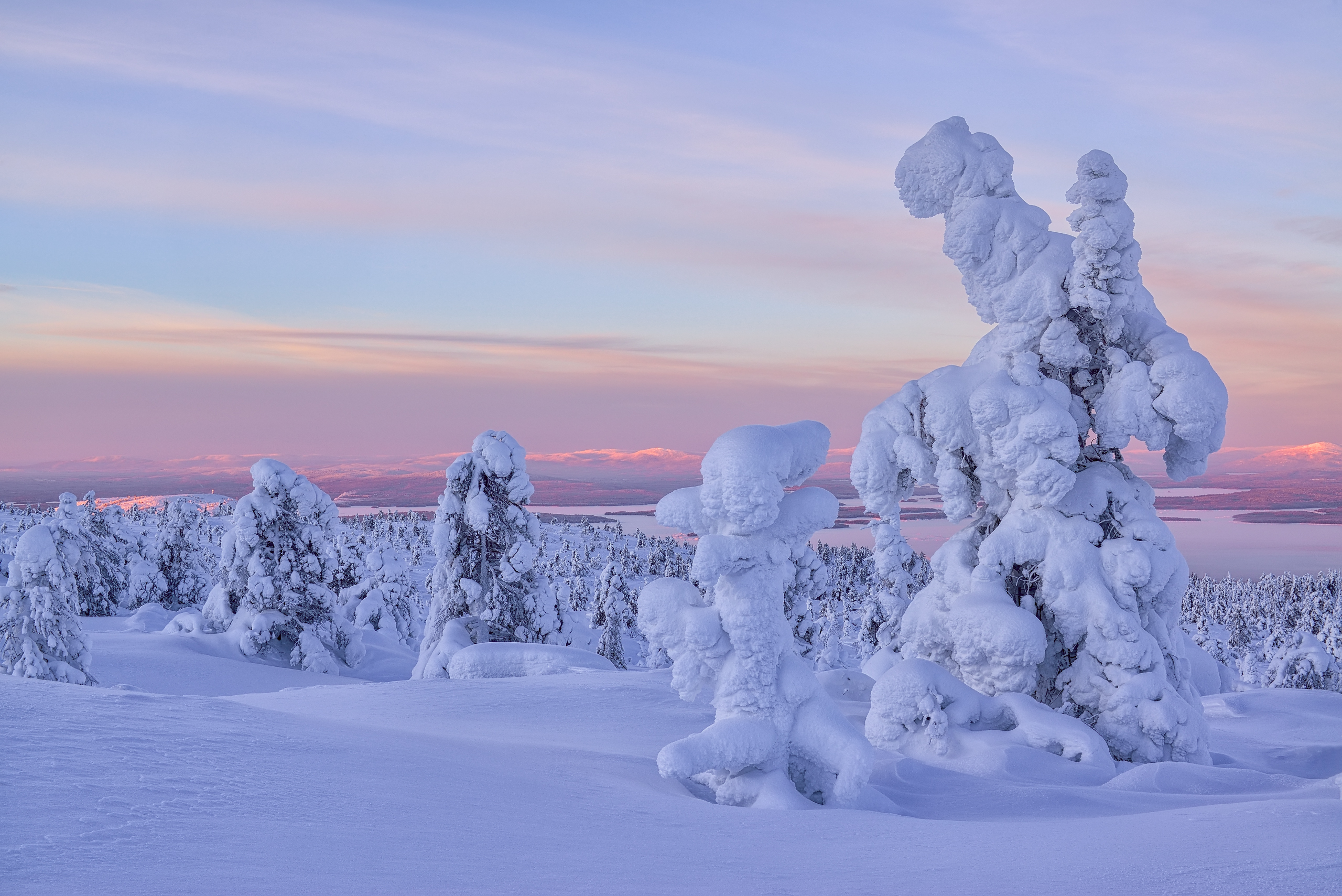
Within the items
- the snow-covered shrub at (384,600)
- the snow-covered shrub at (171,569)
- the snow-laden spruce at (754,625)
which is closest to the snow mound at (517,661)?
the snow-laden spruce at (754,625)

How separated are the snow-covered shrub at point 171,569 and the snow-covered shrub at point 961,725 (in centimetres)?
3441

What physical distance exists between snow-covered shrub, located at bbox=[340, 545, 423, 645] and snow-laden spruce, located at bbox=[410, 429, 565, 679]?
29.2ft

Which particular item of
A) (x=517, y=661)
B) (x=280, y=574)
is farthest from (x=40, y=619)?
(x=517, y=661)

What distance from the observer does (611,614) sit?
42906 millimetres

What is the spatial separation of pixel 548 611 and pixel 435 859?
20633 millimetres

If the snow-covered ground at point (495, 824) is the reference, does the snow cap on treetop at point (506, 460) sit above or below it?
above

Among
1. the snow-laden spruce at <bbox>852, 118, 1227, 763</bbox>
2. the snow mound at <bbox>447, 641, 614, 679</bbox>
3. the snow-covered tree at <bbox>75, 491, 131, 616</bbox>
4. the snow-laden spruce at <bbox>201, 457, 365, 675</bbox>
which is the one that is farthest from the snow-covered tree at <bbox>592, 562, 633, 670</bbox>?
the snow-laden spruce at <bbox>852, 118, 1227, 763</bbox>

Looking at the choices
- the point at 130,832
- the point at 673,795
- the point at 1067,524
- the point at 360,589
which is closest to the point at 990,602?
the point at 1067,524

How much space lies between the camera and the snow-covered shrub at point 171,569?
40.7 metres

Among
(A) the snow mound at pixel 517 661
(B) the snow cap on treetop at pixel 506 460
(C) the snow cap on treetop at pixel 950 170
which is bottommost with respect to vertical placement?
(A) the snow mound at pixel 517 661

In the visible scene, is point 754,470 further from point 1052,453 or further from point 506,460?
point 506,460

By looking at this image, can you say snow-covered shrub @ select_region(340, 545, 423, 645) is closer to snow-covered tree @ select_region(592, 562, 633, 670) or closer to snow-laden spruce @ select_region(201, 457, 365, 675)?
snow-laden spruce @ select_region(201, 457, 365, 675)

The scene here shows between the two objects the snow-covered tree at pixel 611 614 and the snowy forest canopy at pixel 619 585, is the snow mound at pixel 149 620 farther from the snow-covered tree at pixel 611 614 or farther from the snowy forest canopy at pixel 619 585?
the snow-covered tree at pixel 611 614

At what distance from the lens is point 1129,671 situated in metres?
13.2
